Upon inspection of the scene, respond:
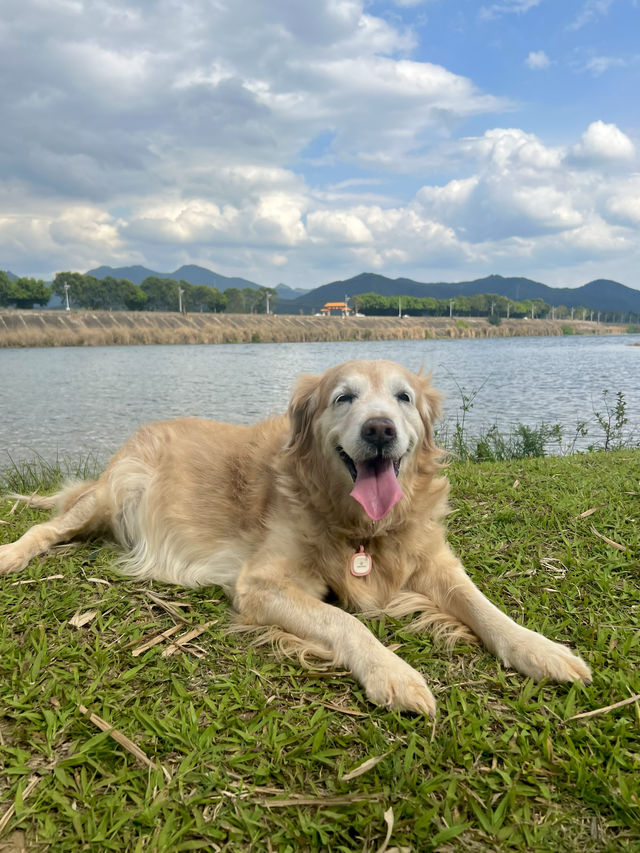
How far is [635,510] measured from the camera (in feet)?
14.4

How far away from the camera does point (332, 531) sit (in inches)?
126

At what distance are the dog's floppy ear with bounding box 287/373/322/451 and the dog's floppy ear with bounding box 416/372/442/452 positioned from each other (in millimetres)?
669

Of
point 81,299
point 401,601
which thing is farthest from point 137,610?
point 81,299

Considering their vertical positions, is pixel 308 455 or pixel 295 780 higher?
pixel 308 455

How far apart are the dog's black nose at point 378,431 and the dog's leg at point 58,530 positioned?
2462 millimetres

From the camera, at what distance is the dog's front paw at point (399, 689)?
224cm

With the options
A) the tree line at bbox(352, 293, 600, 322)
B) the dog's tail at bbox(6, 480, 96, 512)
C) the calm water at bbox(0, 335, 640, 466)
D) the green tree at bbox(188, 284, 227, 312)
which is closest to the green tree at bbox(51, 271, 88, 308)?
the green tree at bbox(188, 284, 227, 312)

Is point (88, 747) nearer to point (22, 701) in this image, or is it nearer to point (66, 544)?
point (22, 701)

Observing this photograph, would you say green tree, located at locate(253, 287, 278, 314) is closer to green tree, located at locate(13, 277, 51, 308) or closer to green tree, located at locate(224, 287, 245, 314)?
green tree, located at locate(224, 287, 245, 314)

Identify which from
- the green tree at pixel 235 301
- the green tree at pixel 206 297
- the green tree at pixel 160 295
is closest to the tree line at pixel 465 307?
the green tree at pixel 235 301

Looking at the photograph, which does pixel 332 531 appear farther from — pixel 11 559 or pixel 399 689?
pixel 11 559

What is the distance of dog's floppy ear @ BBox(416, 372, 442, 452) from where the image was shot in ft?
11.6

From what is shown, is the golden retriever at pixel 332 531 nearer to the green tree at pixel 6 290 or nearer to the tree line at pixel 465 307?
the green tree at pixel 6 290

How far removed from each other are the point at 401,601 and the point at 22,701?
1.93 meters
